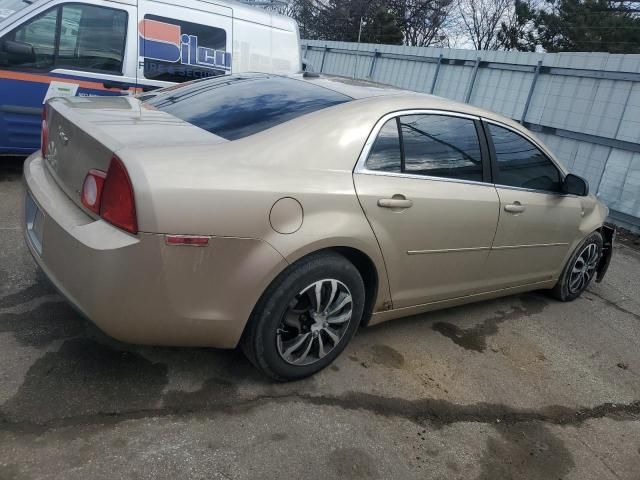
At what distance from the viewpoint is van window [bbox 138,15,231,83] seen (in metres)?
5.95

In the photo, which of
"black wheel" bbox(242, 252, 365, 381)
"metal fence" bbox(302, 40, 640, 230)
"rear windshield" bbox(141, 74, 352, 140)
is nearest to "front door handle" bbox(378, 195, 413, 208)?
"black wheel" bbox(242, 252, 365, 381)

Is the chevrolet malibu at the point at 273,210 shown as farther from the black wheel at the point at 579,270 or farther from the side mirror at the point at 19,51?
the side mirror at the point at 19,51

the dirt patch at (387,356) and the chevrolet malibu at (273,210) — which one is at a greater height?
the chevrolet malibu at (273,210)

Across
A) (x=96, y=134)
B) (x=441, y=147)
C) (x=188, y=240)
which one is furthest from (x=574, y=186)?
(x=96, y=134)

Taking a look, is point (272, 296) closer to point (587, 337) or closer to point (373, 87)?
point (373, 87)

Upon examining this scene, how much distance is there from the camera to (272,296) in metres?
2.52

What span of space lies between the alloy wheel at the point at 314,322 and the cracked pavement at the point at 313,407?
0.21m

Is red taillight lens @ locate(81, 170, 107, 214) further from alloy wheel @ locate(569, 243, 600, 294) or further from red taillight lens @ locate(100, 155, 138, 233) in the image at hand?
alloy wheel @ locate(569, 243, 600, 294)

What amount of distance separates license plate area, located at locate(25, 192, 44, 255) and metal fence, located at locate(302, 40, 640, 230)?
306 inches

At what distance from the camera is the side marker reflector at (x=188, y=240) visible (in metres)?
2.19

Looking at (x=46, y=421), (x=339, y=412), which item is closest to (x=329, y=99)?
(x=339, y=412)

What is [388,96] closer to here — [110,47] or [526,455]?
[526,455]

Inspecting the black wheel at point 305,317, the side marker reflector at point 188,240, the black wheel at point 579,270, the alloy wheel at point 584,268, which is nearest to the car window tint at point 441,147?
the black wheel at point 305,317

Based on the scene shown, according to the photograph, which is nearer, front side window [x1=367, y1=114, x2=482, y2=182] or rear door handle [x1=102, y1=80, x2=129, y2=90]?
front side window [x1=367, y1=114, x2=482, y2=182]
